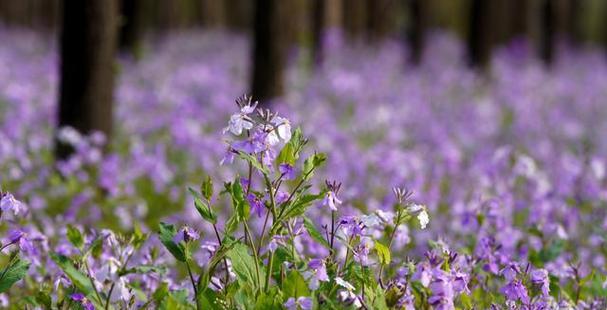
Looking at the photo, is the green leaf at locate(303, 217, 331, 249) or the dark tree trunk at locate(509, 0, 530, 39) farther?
the dark tree trunk at locate(509, 0, 530, 39)

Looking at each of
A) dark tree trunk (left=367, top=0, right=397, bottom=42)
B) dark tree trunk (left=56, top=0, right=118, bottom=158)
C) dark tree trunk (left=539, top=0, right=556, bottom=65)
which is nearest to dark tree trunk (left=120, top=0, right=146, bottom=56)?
dark tree trunk (left=367, top=0, right=397, bottom=42)

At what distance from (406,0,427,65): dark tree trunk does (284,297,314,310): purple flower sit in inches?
670

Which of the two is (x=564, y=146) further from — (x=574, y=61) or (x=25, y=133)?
(x=574, y=61)

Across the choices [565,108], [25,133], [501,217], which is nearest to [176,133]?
[25,133]

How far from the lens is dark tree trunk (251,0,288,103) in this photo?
11.4 m

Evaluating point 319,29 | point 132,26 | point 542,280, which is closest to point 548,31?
point 319,29

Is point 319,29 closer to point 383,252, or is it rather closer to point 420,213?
point 383,252

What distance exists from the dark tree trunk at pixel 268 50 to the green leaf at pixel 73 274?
8.52 meters

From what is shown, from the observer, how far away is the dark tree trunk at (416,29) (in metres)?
20.0

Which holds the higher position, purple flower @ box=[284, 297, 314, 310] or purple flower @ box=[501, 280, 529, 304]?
purple flower @ box=[501, 280, 529, 304]

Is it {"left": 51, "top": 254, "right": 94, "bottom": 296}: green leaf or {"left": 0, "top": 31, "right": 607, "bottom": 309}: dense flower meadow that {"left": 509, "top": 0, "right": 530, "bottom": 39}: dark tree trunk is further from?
{"left": 51, "top": 254, "right": 94, "bottom": 296}: green leaf

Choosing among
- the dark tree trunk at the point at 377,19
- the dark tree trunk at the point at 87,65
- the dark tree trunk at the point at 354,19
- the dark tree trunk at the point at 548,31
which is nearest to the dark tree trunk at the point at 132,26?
the dark tree trunk at the point at 354,19

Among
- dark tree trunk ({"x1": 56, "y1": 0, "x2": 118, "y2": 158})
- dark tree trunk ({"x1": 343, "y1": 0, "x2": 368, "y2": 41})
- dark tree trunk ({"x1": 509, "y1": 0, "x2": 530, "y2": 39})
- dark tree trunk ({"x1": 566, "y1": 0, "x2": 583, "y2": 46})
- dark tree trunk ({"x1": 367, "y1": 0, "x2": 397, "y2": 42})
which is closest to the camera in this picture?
dark tree trunk ({"x1": 56, "y1": 0, "x2": 118, "y2": 158})

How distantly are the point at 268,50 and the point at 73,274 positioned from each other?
870cm
